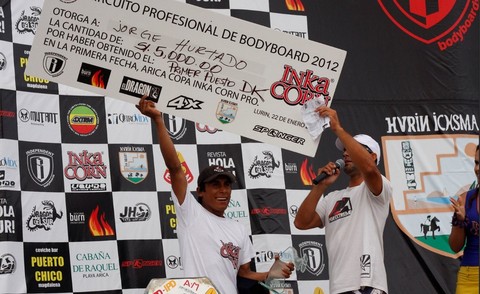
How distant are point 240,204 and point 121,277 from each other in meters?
1.00

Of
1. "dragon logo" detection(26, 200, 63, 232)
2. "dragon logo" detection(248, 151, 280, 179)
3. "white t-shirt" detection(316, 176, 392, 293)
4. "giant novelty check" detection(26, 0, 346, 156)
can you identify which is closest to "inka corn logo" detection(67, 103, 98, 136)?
"dragon logo" detection(26, 200, 63, 232)

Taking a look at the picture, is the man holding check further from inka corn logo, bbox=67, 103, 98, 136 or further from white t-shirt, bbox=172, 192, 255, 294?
inka corn logo, bbox=67, 103, 98, 136

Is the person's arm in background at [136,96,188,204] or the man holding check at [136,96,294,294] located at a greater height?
the person's arm in background at [136,96,188,204]

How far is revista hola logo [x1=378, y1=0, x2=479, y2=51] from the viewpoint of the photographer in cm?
738

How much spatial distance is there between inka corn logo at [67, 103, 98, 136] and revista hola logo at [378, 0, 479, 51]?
2.54 m

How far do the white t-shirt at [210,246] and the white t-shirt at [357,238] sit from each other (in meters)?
0.53

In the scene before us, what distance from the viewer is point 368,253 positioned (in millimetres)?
5074

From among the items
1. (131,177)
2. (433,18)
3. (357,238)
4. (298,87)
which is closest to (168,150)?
(298,87)

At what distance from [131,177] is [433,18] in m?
2.84

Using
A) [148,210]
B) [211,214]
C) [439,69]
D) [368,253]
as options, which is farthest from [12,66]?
[439,69]

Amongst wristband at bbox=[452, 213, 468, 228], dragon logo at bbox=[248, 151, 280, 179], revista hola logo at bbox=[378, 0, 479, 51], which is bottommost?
wristband at bbox=[452, 213, 468, 228]

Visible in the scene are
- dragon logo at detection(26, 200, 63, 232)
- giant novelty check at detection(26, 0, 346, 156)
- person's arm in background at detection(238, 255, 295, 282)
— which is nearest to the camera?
person's arm in background at detection(238, 255, 295, 282)

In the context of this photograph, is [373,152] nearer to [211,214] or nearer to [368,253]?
[368,253]

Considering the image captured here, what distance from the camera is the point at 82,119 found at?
20.7ft
